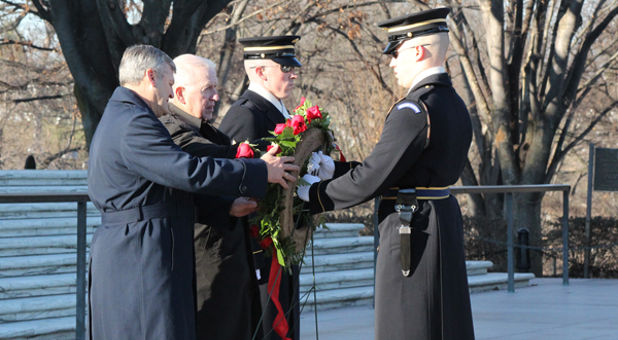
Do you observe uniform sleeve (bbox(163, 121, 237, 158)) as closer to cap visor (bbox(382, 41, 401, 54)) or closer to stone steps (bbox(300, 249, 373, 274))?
cap visor (bbox(382, 41, 401, 54))

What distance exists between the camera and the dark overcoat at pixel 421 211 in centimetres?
442

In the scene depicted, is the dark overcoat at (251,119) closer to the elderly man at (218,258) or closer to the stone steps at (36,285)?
the elderly man at (218,258)

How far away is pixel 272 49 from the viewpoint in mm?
5590

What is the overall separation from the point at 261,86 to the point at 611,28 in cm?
2066

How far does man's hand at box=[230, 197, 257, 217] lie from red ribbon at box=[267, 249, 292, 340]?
17.5 inches

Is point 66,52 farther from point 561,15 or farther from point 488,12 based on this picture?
point 561,15

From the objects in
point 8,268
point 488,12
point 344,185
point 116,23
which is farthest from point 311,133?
point 488,12

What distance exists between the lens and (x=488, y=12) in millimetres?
15562

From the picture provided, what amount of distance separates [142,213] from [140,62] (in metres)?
0.64

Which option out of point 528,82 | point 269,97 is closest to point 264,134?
point 269,97

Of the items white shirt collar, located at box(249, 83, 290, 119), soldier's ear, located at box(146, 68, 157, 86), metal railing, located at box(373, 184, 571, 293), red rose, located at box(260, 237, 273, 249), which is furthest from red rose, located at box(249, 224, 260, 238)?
metal railing, located at box(373, 184, 571, 293)

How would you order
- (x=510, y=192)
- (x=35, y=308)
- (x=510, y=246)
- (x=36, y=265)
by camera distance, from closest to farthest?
(x=35, y=308) → (x=36, y=265) → (x=510, y=246) → (x=510, y=192)

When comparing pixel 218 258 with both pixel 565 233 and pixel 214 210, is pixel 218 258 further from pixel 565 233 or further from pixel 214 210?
pixel 565 233

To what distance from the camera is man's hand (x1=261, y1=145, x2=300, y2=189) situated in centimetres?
445
